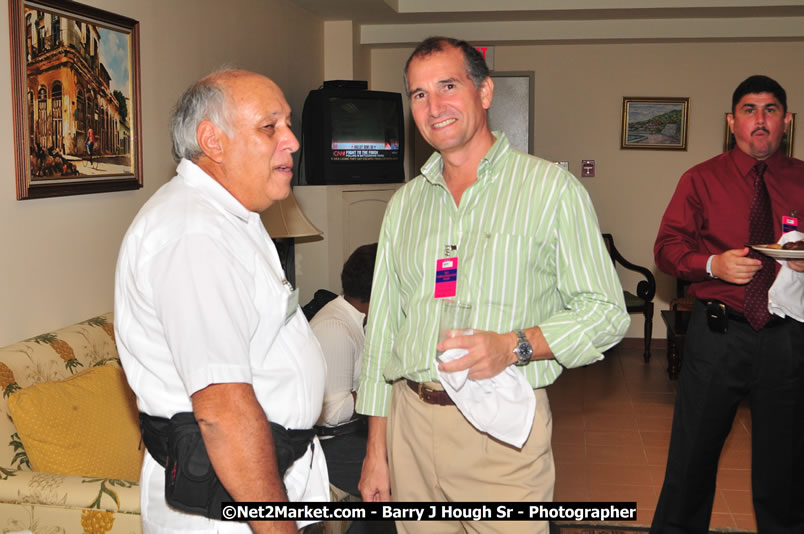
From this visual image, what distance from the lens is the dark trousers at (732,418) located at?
9.28ft

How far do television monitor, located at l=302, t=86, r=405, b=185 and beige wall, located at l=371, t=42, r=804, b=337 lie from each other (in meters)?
1.60

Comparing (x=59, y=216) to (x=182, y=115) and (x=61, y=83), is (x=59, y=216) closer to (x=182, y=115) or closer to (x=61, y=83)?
(x=61, y=83)

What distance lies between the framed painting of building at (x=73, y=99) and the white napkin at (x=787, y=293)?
272 cm

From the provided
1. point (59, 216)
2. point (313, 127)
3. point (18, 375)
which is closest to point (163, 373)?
point (18, 375)

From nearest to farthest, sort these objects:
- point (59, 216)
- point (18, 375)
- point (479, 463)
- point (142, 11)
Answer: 1. point (479, 463)
2. point (18, 375)
3. point (59, 216)
4. point (142, 11)

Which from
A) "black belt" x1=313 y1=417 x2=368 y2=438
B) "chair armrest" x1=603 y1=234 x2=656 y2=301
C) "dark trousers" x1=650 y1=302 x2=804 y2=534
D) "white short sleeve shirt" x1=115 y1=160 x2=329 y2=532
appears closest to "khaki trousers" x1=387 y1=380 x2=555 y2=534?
"white short sleeve shirt" x1=115 y1=160 x2=329 y2=532

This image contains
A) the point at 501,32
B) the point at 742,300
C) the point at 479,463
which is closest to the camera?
the point at 479,463

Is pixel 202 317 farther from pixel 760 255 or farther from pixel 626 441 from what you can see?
pixel 626 441

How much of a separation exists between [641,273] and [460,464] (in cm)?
604

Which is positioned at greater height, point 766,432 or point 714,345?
point 714,345

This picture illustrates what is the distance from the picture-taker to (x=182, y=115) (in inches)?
58.4

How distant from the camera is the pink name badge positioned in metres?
1.82

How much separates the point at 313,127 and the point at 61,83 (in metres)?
2.88

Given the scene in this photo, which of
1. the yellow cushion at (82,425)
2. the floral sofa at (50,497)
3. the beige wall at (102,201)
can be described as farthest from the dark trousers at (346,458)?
the beige wall at (102,201)
